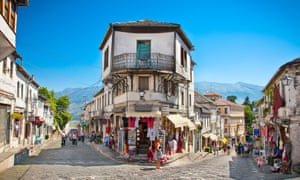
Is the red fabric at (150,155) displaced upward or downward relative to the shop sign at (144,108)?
downward

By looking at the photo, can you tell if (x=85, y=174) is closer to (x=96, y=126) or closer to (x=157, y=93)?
(x=157, y=93)

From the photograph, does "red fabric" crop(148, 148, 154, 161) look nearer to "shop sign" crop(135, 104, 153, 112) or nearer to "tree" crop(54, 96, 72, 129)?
"shop sign" crop(135, 104, 153, 112)

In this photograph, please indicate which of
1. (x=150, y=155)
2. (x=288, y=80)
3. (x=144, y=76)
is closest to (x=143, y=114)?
(x=144, y=76)

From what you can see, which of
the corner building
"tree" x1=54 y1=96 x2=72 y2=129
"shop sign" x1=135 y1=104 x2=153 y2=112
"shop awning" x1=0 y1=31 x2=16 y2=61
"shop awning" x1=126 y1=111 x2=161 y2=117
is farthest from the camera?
"tree" x1=54 y1=96 x2=72 y2=129

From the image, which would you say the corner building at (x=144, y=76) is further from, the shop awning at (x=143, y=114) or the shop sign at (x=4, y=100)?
the shop sign at (x=4, y=100)

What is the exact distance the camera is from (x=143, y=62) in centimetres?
2362

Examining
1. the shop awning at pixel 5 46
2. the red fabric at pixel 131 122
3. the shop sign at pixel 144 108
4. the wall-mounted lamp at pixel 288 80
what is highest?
the shop awning at pixel 5 46

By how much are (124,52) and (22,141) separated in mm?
14091

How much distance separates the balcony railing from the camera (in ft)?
76.8

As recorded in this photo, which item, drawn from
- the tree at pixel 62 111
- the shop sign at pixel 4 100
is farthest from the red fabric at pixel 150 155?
the tree at pixel 62 111

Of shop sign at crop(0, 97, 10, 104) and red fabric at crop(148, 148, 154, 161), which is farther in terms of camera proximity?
red fabric at crop(148, 148, 154, 161)

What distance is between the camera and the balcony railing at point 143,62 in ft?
76.8

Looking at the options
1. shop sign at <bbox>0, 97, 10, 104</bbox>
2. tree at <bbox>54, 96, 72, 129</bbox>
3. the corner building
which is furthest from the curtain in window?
tree at <bbox>54, 96, 72, 129</bbox>

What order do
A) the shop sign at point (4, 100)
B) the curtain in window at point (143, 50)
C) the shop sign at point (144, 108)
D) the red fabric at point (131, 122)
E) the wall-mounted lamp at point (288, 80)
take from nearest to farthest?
the wall-mounted lamp at point (288, 80)
the shop sign at point (4, 100)
the red fabric at point (131, 122)
the shop sign at point (144, 108)
the curtain in window at point (143, 50)
